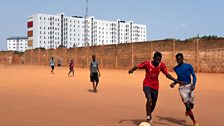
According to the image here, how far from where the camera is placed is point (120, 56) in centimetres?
3716

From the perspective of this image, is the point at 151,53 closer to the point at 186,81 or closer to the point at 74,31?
the point at 186,81

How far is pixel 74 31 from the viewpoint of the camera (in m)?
150

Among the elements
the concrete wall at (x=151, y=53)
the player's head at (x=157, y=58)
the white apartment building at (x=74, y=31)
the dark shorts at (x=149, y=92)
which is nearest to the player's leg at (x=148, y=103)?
the dark shorts at (x=149, y=92)

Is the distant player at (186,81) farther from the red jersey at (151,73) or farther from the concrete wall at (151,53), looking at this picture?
the concrete wall at (151,53)

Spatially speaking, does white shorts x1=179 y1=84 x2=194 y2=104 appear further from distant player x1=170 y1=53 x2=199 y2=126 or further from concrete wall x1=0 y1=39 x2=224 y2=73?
concrete wall x1=0 y1=39 x2=224 y2=73

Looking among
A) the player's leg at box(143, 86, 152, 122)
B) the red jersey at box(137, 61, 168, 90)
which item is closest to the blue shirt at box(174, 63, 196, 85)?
the red jersey at box(137, 61, 168, 90)

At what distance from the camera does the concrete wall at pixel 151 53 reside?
2612cm

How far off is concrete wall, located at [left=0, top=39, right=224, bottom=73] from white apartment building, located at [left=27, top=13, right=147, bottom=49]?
8357 centimetres

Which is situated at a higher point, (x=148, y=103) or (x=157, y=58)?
(x=157, y=58)

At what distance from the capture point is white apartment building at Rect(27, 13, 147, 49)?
135 meters

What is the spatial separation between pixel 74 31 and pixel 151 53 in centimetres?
11977

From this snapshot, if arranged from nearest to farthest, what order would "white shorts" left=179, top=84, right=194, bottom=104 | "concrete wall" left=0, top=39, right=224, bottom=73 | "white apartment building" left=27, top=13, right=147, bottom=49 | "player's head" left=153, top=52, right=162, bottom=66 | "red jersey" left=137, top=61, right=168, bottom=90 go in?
"player's head" left=153, top=52, right=162, bottom=66
"red jersey" left=137, top=61, right=168, bottom=90
"white shorts" left=179, top=84, right=194, bottom=104
"concrete wall" left=0, top=39, right=224, bottom=73
"white apartment building" left=27, top=13, right=147, bottom=49

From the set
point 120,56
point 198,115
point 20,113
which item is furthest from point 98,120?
point 120,56

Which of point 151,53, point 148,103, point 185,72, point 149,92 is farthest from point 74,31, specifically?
point 148,103
